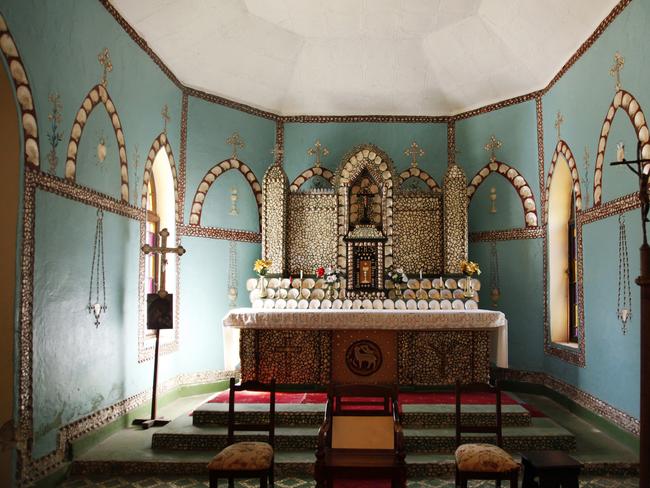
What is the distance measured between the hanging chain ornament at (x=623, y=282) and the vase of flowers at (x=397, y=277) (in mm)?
3231

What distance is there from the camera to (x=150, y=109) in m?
7.85

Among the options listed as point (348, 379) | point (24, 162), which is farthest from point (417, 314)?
point (24, 162)

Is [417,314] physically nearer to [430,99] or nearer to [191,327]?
[191,327]

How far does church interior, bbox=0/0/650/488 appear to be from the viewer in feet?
17.6

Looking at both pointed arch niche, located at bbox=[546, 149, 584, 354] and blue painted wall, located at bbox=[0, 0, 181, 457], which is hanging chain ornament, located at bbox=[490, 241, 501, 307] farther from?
blue painted wall, located at bbox=[0, 0, 181, 457]

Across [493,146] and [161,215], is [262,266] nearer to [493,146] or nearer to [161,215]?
[161,215]

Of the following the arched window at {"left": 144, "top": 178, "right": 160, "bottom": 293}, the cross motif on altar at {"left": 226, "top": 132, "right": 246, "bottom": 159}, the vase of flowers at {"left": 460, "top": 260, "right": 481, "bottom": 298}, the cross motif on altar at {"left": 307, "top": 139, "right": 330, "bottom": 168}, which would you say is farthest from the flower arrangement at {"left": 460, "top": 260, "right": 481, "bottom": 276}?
the arched window at {"left": 144, "top": 178, "right": 160, "bottom": 293}

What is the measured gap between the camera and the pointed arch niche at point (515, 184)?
8953 mm

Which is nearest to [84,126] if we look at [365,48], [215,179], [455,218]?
[215,179]

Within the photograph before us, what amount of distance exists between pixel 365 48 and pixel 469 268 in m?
4.01

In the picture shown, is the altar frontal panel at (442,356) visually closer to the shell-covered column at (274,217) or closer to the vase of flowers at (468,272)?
the vase of flowers at (468,272)

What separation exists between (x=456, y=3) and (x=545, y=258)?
409 centimetres

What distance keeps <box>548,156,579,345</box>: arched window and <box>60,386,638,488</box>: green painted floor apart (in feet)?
5.93

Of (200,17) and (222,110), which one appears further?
(222,110)
